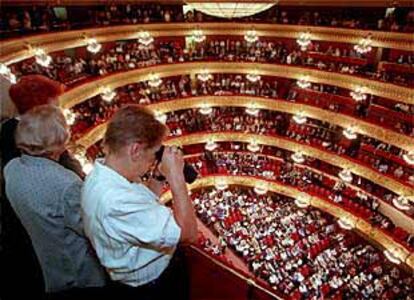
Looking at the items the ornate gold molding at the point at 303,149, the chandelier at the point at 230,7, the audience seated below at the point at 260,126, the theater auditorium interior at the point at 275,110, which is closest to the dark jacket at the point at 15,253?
the chandelier at the point at 230,7

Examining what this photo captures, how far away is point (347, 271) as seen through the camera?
19.7m

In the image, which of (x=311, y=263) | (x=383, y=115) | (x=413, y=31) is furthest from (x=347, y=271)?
(x=413, y=31)

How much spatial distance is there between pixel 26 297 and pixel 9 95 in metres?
2.06

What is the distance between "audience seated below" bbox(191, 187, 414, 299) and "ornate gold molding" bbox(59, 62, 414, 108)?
813 centimetres

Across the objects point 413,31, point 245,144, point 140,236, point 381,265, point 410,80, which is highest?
point 140,236

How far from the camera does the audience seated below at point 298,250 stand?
18.5 m

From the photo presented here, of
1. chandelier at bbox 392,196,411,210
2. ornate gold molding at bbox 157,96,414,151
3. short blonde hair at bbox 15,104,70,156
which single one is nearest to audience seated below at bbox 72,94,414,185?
ornate gold molding at bbox 157,96,414,151

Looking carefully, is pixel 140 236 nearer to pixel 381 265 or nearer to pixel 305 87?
pixel 381 265

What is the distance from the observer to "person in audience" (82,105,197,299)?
2.54 metres

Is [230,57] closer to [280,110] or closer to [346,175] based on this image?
[280,110]

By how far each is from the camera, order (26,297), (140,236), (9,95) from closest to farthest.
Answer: (140,236) < (26,297) < (9,95)

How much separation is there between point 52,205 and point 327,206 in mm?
22403

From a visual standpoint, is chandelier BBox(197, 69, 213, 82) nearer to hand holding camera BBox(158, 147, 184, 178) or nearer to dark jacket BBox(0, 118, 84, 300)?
dark jacket BBox(0, 118, 84, 300)

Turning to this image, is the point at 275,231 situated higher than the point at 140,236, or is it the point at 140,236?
the point at 140,236
